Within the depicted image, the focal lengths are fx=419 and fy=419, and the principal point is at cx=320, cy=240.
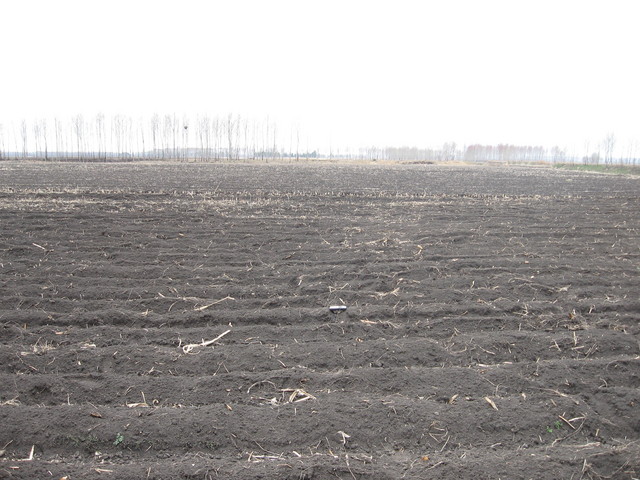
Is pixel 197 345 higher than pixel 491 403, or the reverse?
pixel 197 345

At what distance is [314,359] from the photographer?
4473 millimetres

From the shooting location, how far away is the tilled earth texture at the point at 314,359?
10.3ft

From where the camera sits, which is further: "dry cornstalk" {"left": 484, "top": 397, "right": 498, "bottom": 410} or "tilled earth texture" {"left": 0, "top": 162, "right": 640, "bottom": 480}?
"dry cornstalk" {"left": 484, "top": 397, "right": 498, "bottom": 410}

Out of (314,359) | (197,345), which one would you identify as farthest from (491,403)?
(197,345)

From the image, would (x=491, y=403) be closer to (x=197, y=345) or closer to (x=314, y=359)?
(x=314, y=359)

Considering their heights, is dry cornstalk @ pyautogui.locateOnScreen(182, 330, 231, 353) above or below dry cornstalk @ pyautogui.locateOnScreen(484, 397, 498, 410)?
above

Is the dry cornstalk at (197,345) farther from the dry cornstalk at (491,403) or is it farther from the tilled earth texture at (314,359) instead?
the dry cornstalk at (491,403)

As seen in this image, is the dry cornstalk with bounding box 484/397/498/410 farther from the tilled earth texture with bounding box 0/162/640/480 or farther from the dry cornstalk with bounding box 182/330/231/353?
the dry cornstalk with bounding box 182/330/231/353

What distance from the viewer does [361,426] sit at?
3.43 m

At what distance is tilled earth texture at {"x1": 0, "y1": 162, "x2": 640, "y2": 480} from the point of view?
314cm

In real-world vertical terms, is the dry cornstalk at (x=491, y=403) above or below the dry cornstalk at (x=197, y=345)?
below

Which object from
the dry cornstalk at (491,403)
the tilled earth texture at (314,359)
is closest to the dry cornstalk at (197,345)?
the tilled earth texture at (314,359)

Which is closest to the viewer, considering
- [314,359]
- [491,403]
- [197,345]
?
[491,403]

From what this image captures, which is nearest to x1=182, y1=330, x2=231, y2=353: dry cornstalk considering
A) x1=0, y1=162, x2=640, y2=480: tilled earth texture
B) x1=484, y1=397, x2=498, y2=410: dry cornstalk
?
x1=0, y1=162, x2=640, y2=480: tilled earth texture
